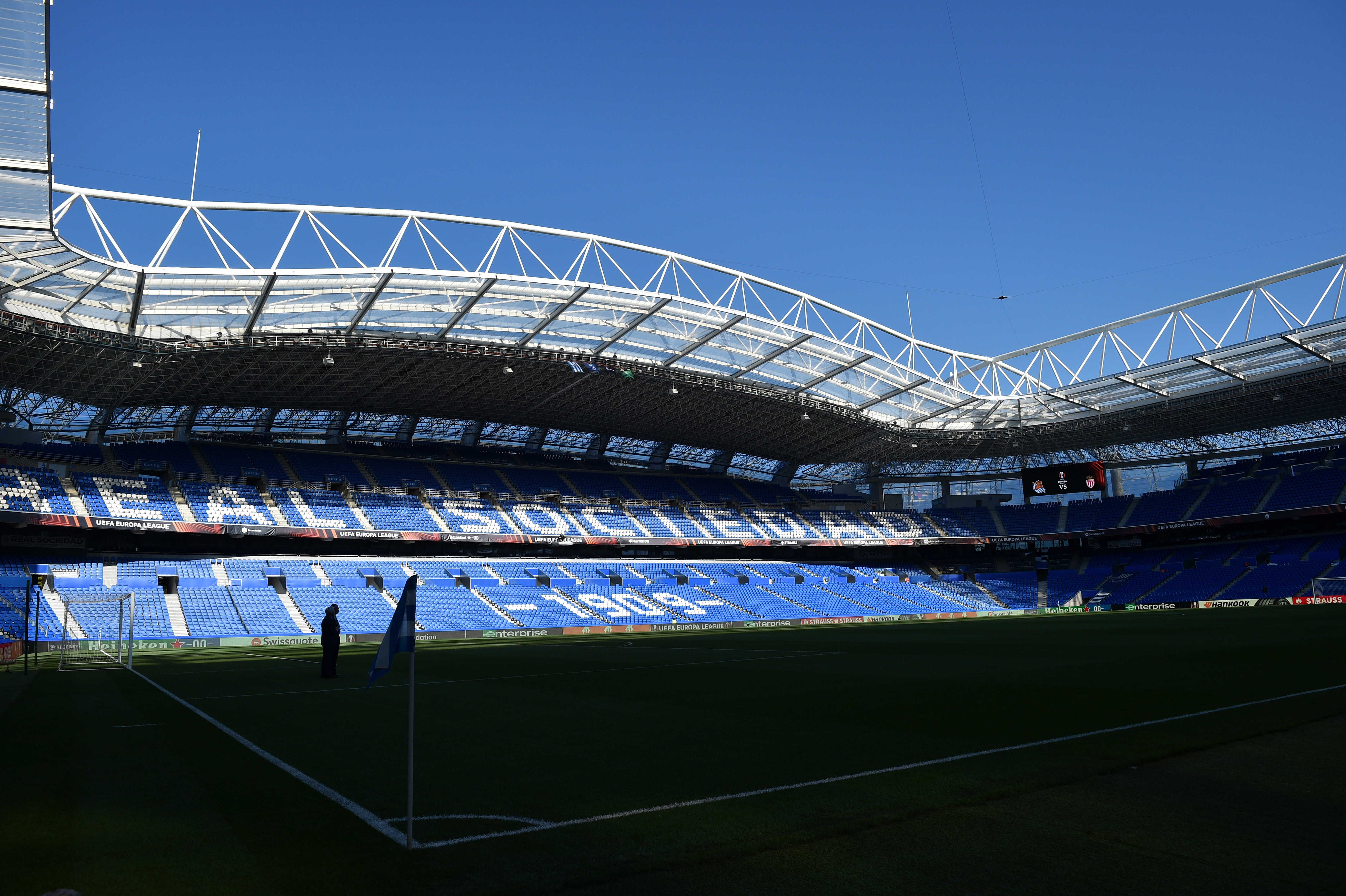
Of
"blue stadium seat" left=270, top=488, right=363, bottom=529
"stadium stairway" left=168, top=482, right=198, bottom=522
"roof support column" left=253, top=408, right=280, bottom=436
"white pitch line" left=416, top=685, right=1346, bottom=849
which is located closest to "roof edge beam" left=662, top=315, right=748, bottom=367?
"blue stadium seat" left=270, top=488, right=363, bottom=529

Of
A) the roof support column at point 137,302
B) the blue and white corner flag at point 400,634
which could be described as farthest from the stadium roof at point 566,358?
the blue and white corner flag at point 400,634

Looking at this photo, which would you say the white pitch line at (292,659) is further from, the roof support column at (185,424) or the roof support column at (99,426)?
the roof support column at (185,424)

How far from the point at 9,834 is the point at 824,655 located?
60.6ft

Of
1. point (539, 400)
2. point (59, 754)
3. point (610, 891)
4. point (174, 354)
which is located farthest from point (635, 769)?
point (539, 400)

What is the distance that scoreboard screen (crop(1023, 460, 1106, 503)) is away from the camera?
52.9 m

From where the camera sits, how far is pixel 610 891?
4723 millimetres

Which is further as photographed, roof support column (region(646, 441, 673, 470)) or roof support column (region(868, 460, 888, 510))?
roof support column (region(868, 460, 888, 510))

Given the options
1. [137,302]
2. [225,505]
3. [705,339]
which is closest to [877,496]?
[705,339]

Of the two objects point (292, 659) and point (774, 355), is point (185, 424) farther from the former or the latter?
point (774, 355)

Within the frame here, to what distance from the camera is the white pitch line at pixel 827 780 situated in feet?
19.4

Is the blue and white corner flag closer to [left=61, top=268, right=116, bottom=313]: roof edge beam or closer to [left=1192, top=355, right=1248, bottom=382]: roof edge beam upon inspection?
[left=61, top=268, right=116, bottom=313]: roof edge beam

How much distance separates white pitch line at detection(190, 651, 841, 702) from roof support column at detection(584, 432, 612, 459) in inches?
1833

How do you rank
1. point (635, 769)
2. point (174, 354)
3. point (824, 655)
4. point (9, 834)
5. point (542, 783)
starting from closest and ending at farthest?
point (9, 834), point (542, 783), point (635, 769), point (824, 655), point (174, 354)

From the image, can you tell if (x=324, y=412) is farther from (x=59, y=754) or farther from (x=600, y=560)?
(x=59, y=754)
